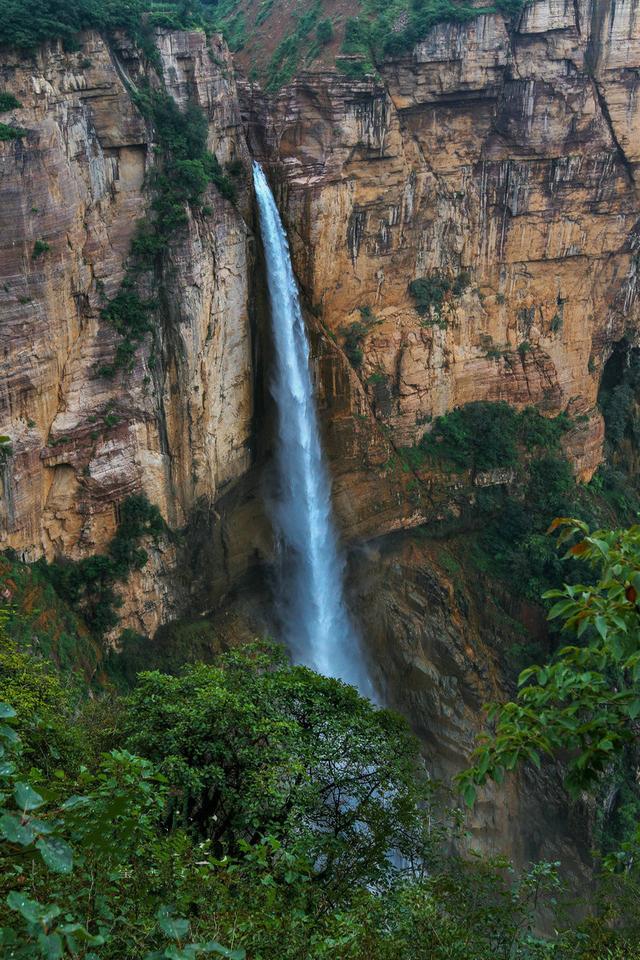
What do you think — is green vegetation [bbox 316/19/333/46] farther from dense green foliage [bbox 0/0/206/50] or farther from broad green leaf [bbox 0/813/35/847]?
broad green leaf [bbox 0/813/35/847]

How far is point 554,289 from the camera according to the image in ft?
82.3

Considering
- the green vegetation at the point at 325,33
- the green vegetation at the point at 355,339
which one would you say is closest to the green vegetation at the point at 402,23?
the green vegetation at the point at 325,33

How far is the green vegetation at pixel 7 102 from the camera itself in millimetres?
15258

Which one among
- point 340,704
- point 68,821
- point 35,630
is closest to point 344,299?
point 35,630

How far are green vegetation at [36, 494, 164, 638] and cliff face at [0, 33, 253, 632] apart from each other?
0.25 metres

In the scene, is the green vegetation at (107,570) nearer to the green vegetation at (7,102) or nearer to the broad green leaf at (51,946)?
the green vegetation at (7,102)

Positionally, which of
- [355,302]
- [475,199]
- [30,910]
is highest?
[475,199]

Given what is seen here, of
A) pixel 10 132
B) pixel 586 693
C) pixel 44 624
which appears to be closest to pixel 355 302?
pixel 10 132

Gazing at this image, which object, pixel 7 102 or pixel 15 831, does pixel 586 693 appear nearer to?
pixel 15 831

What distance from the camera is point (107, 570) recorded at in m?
18.5

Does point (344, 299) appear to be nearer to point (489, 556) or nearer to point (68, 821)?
point (489, 556)

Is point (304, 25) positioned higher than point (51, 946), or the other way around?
point (304, 25)

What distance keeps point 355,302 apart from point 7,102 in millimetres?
9790

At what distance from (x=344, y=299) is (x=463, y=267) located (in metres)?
3.74
